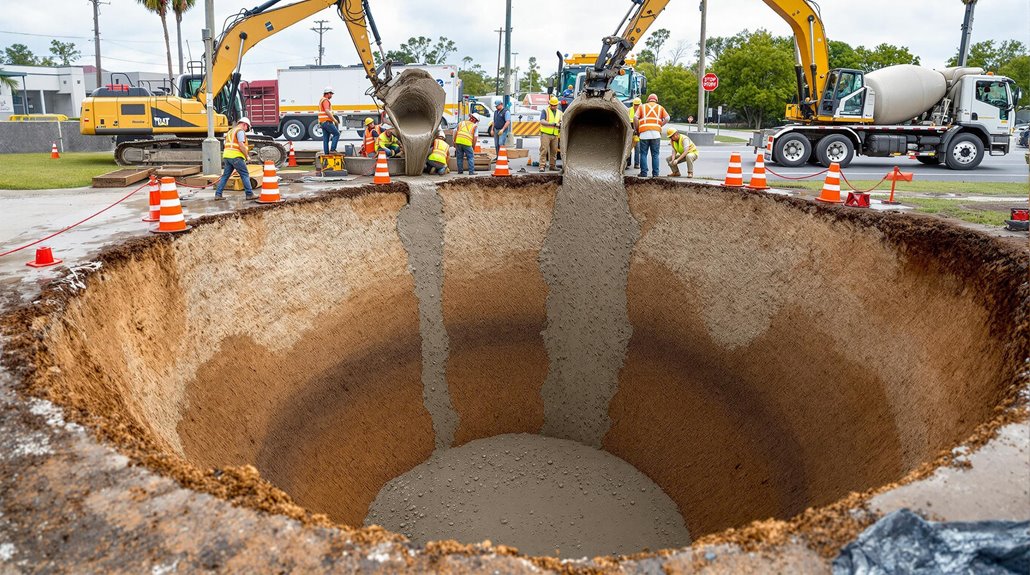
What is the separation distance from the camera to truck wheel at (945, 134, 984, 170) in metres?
16.2

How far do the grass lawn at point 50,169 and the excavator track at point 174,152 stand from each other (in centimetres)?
56

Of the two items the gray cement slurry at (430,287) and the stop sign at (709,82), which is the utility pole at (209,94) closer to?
the gray cement slurry at (430,287)

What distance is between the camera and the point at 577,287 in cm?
932

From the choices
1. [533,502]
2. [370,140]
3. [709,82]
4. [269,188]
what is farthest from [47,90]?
[533,502]

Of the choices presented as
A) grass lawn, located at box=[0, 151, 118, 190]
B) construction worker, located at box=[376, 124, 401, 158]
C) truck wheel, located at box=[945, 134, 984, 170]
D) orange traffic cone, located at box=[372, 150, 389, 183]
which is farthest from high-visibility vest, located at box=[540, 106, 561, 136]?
truck wheel, located at box=[945, 134, 984, 170]

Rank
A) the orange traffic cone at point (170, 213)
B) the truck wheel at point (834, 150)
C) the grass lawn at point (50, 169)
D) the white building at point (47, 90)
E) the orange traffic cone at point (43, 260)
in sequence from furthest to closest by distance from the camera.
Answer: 1. the white building at point (47, 90)
2. the truck wheel at point (834, 150)
3. the grass lawn at point (50, 169)
4. the orange traffic cone at point (170, 213)
5. the orange traffic cone at point (43, 260)

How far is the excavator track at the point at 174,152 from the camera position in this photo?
1547 centimetres

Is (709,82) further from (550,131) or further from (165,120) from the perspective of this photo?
(165,120)

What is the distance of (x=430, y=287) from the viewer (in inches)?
358

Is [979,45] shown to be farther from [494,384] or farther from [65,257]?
[65,257]

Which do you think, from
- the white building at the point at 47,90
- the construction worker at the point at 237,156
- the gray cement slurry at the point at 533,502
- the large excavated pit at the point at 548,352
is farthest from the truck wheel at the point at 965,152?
the white building at the point at 47,90

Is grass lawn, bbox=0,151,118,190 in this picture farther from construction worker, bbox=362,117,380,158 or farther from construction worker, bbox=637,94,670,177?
construction worker, bbox=637,94,670,177

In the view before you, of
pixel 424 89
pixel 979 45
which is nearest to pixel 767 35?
pixel 979 45

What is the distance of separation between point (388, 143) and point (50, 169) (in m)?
9.33
